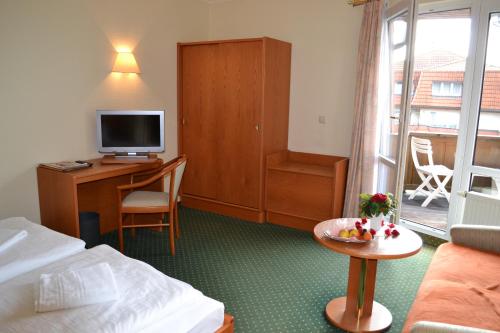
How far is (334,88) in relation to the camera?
165 inches

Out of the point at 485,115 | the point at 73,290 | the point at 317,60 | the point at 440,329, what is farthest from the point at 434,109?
the point at 73,290

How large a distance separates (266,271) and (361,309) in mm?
882

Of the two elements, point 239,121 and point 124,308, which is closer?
point 124,308

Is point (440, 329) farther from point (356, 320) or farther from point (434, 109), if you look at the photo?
point (434, 109)

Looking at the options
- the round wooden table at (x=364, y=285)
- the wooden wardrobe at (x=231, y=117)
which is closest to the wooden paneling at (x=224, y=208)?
the wooden wardrobe at (x=231, y=117)

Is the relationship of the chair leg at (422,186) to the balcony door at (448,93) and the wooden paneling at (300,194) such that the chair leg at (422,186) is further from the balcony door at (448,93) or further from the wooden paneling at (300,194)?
the wooden paneling at (300,194)

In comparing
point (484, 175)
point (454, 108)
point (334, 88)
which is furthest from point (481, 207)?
point (334, 88)

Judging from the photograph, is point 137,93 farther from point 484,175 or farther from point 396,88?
point 484,175

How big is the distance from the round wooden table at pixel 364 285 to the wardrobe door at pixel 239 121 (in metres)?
1.77

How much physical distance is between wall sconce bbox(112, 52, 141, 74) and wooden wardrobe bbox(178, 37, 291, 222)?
78cm

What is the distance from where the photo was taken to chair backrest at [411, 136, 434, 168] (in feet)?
15.2

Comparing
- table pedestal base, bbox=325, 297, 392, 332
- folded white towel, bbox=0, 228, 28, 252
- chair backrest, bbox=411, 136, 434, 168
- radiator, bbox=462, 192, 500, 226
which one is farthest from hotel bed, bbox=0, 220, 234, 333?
chair backrest, bbox=411, 136, 434, 168

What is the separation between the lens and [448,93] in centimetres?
412

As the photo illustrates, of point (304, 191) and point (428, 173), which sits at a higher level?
point (428, 173)
